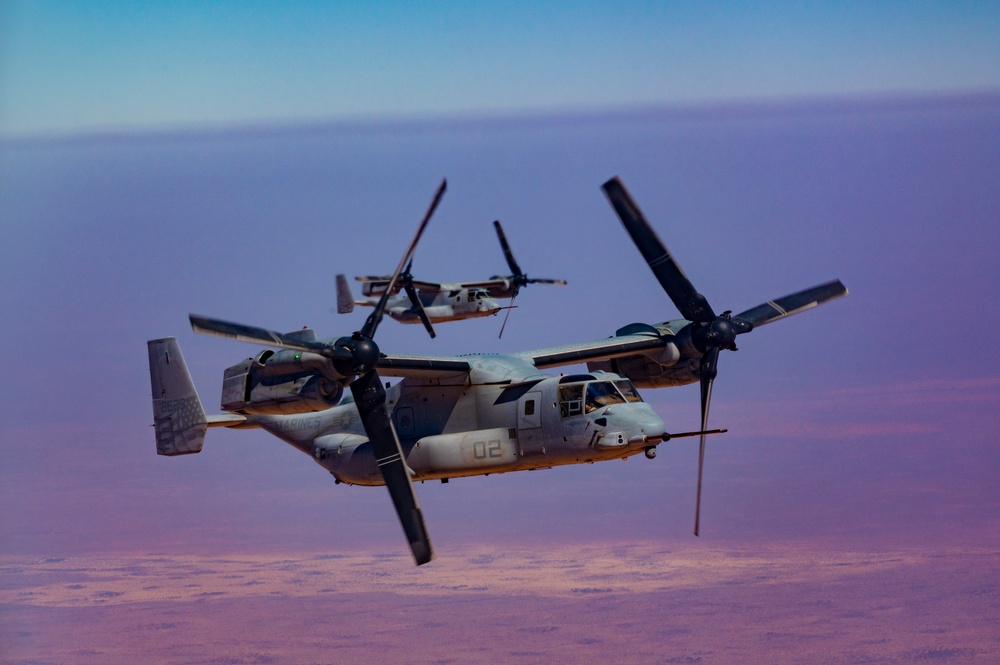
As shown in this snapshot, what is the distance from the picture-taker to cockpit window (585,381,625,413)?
4000 centimetres

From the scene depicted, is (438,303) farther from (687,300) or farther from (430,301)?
(687,300)

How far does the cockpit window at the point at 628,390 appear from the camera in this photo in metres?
40.6

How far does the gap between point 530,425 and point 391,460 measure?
4470 millimetres

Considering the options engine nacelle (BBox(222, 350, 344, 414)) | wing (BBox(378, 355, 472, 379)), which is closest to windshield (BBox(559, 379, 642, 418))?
wing (BBox(378, 355, 472, 379))

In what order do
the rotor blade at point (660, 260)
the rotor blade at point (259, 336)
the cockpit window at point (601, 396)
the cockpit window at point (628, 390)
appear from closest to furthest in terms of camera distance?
1. the rotor blade at point (259, 336)
2. the cockpit window at point (601, 396)
3. the cockpit window at point (628, 390)
4. the rotor blade at point (660, 260)

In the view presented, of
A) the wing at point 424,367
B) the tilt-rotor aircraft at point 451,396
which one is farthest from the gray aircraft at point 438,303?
the wing at point 424,367

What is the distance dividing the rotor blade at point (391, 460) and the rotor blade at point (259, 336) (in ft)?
6.92

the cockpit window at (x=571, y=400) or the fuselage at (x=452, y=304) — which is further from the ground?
the fuselage at (x=452, y=304)

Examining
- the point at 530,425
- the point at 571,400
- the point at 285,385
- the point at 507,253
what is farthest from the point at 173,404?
the point at 507,253

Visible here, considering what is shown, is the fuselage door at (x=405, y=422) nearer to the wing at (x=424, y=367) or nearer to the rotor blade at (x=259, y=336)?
the wing at (x=424, y=367)

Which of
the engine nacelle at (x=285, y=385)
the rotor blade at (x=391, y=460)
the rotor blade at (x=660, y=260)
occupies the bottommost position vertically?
the rotor blade at (x=391, y=460)

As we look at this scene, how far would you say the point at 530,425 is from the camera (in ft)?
133

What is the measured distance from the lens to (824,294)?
156 feet

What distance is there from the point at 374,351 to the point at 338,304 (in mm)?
48092
